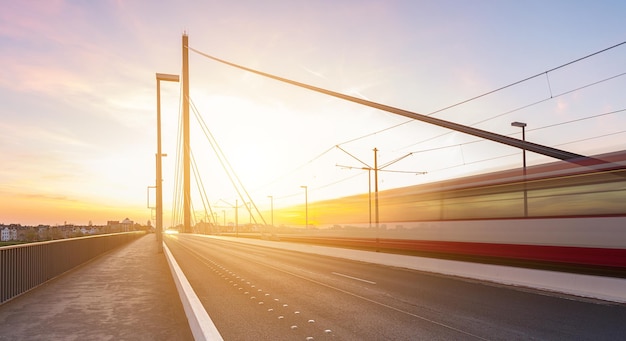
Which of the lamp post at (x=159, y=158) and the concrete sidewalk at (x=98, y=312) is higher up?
the lamp post at (x=159, y=158)

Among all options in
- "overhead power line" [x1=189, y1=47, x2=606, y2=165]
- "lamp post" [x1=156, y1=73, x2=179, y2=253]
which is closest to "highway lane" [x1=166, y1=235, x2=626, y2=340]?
"overhead power line" [x1=189, y1=47, x2=606, y2=165]

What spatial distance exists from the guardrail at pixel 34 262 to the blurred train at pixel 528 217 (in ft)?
46.2

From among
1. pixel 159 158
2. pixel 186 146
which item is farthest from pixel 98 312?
pixel 186 146

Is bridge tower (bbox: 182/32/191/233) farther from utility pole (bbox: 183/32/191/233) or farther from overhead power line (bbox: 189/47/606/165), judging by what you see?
overhead power line (bbox: 189/47/606/165)

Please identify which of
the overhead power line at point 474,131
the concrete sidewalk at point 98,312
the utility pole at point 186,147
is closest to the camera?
the concrete sidewalk at point 98,312

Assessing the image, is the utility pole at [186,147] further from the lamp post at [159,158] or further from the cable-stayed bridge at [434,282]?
the cable-stayed bridge at [434,282]

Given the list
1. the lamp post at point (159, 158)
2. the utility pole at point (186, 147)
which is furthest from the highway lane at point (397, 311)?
the utility pole at point (186, 147)

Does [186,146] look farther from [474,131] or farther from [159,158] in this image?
[474,131]

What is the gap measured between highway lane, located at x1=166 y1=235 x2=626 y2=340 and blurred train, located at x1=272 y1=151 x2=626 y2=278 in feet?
4.46

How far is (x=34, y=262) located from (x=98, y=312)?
17.9ft

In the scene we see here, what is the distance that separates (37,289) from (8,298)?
2242 mm

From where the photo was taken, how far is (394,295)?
11.1 meters

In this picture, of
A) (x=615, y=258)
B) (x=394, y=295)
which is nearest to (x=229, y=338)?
(x=394, y=295)

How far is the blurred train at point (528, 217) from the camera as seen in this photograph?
1071cm
